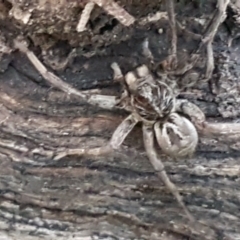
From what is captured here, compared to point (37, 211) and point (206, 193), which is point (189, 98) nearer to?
point (206, 193)

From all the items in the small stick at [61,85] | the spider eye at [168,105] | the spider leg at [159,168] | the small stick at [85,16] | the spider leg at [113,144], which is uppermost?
the small stick at [85,16]

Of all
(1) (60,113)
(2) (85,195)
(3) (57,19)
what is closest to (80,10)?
(3) (57,19)

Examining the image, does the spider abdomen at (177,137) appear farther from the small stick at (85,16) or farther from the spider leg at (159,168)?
the small stick at (85,16)

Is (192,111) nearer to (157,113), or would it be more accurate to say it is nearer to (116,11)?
(157,113)

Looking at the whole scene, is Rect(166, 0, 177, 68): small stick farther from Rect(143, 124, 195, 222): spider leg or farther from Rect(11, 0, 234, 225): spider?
Rect(143, 124, 195, 222): spider leg

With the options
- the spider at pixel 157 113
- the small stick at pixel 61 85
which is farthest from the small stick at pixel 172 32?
the small stick at pixel 61 85

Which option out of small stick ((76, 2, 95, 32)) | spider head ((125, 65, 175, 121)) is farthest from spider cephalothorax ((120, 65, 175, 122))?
small stick ((76, 2, 95, 32))
